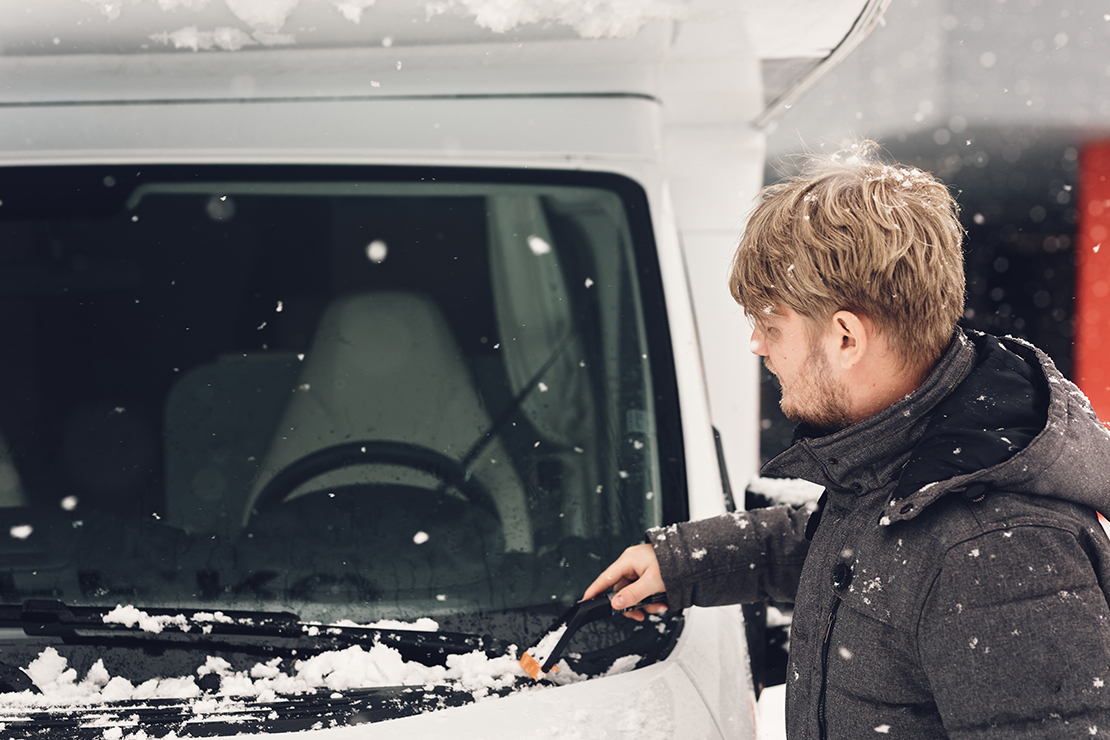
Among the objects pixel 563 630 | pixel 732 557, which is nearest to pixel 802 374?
pixel 732 557

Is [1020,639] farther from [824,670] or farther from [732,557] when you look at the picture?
[732,557]

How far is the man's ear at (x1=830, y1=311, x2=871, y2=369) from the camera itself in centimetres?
110

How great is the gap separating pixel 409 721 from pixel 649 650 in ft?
1.51

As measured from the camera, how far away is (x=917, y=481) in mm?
1016

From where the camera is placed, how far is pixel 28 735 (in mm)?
1189

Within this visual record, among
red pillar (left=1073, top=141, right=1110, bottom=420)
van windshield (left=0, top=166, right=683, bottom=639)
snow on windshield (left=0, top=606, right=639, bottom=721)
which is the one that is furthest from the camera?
red pillar (left=1073, top=141, right=1110, bottom=420)

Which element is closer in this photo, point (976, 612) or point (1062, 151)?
point (976, 612)

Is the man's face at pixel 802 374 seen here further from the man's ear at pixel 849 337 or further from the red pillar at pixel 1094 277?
the red pillar at pixel 1094 277

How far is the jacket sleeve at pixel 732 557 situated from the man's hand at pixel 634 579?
17 mm

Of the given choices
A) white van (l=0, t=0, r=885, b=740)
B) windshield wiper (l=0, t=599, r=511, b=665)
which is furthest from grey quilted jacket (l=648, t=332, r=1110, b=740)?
windshield wiper (l=0, t=599, r=511, b=665)

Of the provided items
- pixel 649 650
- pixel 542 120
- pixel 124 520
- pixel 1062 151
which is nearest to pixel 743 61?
pixel 542 120

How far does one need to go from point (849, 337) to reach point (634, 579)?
24.5 inches

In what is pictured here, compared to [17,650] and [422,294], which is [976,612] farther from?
[17,650]

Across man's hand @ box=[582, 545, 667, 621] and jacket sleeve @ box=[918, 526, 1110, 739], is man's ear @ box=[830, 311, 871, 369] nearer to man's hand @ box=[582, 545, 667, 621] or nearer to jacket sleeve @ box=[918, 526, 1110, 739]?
jacket sleeve @ box=[918, 526, 1110, 739]
